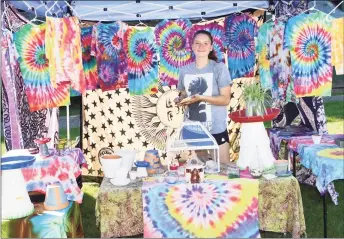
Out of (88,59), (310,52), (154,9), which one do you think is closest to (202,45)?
(310,52)

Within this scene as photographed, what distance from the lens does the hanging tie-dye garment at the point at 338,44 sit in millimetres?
3760

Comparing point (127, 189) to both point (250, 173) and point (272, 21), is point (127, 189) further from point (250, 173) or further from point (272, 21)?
point (272, 21)

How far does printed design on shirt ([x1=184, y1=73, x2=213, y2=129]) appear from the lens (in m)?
3.75

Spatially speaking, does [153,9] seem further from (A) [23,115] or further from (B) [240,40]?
(A) [23,115]

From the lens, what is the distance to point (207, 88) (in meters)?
3.75

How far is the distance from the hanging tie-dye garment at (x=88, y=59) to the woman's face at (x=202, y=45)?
198 cm

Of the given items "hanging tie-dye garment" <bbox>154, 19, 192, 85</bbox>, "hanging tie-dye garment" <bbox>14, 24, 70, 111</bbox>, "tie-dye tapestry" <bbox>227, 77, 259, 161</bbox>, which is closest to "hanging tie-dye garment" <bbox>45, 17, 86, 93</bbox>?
"hanging tie-dye garment" <bbox>14, 24, 70, 111</bbox>

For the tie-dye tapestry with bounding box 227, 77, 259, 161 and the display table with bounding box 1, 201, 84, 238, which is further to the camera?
the tie-dye tapestry with bounding box 227, 77, 259, 161

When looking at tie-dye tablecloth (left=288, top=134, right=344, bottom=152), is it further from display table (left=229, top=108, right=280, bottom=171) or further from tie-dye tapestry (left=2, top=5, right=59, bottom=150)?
tie-dye tapestry (left=2, top=5, right=59, bottom=150)

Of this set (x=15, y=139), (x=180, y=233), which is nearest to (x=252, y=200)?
(x=180, y=233)

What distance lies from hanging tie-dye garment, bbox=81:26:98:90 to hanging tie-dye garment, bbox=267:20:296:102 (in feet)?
6.45

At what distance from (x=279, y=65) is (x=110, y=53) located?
181 cm

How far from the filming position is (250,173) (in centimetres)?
332

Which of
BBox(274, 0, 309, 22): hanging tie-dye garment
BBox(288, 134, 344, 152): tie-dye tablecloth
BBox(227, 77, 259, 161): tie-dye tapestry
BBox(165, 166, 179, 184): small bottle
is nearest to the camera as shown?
BBox(165, 166, 179, 184): small bottle
